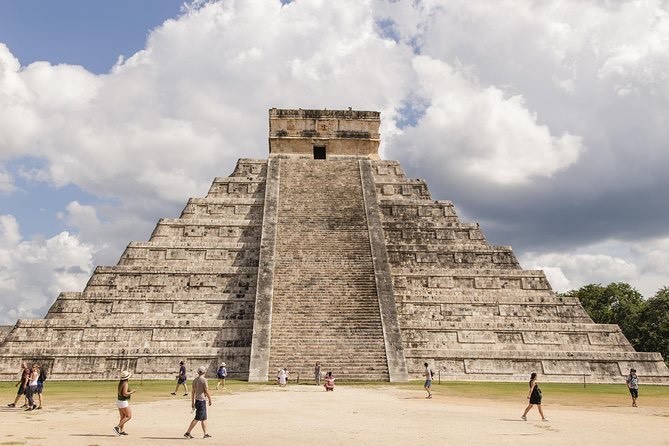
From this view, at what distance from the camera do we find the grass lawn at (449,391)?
14344mm

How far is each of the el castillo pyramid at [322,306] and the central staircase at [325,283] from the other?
0.05 m

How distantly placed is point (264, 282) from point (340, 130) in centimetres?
1251

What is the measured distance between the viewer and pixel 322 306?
20.2m

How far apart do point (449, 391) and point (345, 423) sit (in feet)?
23.2

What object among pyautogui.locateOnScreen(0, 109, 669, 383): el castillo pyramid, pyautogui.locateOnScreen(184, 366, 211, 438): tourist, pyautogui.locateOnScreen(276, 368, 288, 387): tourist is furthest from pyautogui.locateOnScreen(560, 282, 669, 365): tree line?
pyautogui.locateOnScreen(184, 366, 211, 438): tourist

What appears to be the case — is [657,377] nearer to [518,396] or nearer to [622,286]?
[518,396]

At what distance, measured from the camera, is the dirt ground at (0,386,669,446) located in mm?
8727

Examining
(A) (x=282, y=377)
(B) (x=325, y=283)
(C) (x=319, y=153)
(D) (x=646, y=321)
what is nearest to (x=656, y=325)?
(D) (x=646, y=321)

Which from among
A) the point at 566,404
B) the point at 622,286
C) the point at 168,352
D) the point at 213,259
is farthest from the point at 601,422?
the point at 622,286

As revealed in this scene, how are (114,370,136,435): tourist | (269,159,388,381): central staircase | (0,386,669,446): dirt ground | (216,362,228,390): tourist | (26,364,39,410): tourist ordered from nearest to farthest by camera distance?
(0,386,669,446): dirt ground → (114,370,136,435): tourist → (26,364,39,410): tourist → (216,362,228,390): tourist → (269,159,388,381): central staircase

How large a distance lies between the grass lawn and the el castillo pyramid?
31.4 inches

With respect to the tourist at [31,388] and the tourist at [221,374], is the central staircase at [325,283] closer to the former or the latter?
the tourist at [221,374]

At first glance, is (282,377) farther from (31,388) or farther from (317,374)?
(31,388)

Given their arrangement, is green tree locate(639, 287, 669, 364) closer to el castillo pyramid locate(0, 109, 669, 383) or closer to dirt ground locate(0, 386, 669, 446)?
el castillo pyramid locate(0, 109, 669, 383)
